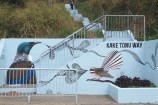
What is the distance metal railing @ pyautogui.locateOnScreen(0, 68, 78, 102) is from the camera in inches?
599

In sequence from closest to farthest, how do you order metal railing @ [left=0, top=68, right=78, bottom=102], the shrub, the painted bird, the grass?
metal railing @ [left=0, top=68, right=78, bottom=102] → the shrub → the painted bird → the grass

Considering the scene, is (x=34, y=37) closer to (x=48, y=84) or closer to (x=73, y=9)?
(x=48, y=84)

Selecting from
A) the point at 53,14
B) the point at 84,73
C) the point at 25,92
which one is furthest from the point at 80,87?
the point at 53,14

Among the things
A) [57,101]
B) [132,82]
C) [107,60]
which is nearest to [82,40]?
[107,60]

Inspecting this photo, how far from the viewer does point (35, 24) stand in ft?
66.1

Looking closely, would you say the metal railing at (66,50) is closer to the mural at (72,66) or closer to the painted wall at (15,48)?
the mural at (72,66)

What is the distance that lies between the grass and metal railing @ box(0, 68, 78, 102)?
3.64m

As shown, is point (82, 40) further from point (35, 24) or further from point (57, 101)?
point (57, 101)

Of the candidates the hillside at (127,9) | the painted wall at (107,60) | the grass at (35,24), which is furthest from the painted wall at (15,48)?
the hillside at (127,9)

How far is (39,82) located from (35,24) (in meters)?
4.65

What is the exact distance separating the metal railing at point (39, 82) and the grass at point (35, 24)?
364 centimetres

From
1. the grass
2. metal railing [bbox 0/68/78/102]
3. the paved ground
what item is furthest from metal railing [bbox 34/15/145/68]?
the paved ground

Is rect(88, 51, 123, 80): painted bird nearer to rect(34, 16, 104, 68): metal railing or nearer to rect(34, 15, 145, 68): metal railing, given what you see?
rect(34, 15, 145, 68): metal railing

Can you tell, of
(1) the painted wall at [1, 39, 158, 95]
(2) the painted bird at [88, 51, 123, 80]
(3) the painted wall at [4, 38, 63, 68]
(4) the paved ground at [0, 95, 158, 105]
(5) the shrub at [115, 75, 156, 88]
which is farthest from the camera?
(3) the painted wall at [4, 38, 63, 68]
